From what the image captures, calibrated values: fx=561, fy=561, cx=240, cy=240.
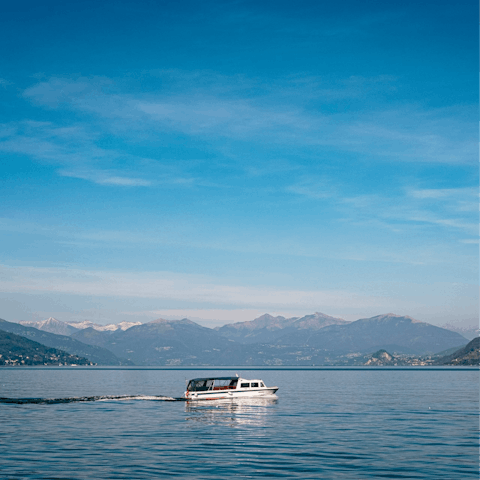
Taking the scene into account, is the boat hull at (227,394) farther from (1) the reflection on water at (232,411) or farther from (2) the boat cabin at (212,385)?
(2) the boat cabin at (212,385)

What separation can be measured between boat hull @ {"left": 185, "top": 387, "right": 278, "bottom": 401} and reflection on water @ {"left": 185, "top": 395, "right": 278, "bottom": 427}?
0.97m

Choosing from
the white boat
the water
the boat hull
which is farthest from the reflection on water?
the white boat

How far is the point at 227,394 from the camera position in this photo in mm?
119812

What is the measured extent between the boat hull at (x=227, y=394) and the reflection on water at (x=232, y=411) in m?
0.97

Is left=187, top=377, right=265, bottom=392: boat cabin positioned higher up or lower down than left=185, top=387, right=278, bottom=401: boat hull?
higher up

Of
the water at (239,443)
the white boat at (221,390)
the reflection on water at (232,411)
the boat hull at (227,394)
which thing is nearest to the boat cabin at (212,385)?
the white boat at (221,390)

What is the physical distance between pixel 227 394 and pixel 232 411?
2155 cm

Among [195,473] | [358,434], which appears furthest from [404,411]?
[195,473]

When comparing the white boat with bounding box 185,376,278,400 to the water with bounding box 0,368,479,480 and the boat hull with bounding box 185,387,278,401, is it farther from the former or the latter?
the water with bounding box 0,368,479,480

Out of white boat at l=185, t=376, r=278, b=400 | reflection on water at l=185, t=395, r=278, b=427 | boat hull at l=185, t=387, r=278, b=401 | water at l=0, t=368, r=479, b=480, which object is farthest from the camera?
white boat at l=185, t=376, r=278, b=400

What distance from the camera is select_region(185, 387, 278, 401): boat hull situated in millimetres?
114731

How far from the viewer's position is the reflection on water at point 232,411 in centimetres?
8094

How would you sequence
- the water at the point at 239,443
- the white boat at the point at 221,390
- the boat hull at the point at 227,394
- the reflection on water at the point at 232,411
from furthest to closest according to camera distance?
1. the white boat at the point at 221,390
2. the boat hull at the point at 227,394
3. the reflection on water at the point at 232,411
4. the water at the point at 239,443

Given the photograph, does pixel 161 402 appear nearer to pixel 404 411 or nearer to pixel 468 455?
pixel 404 411
